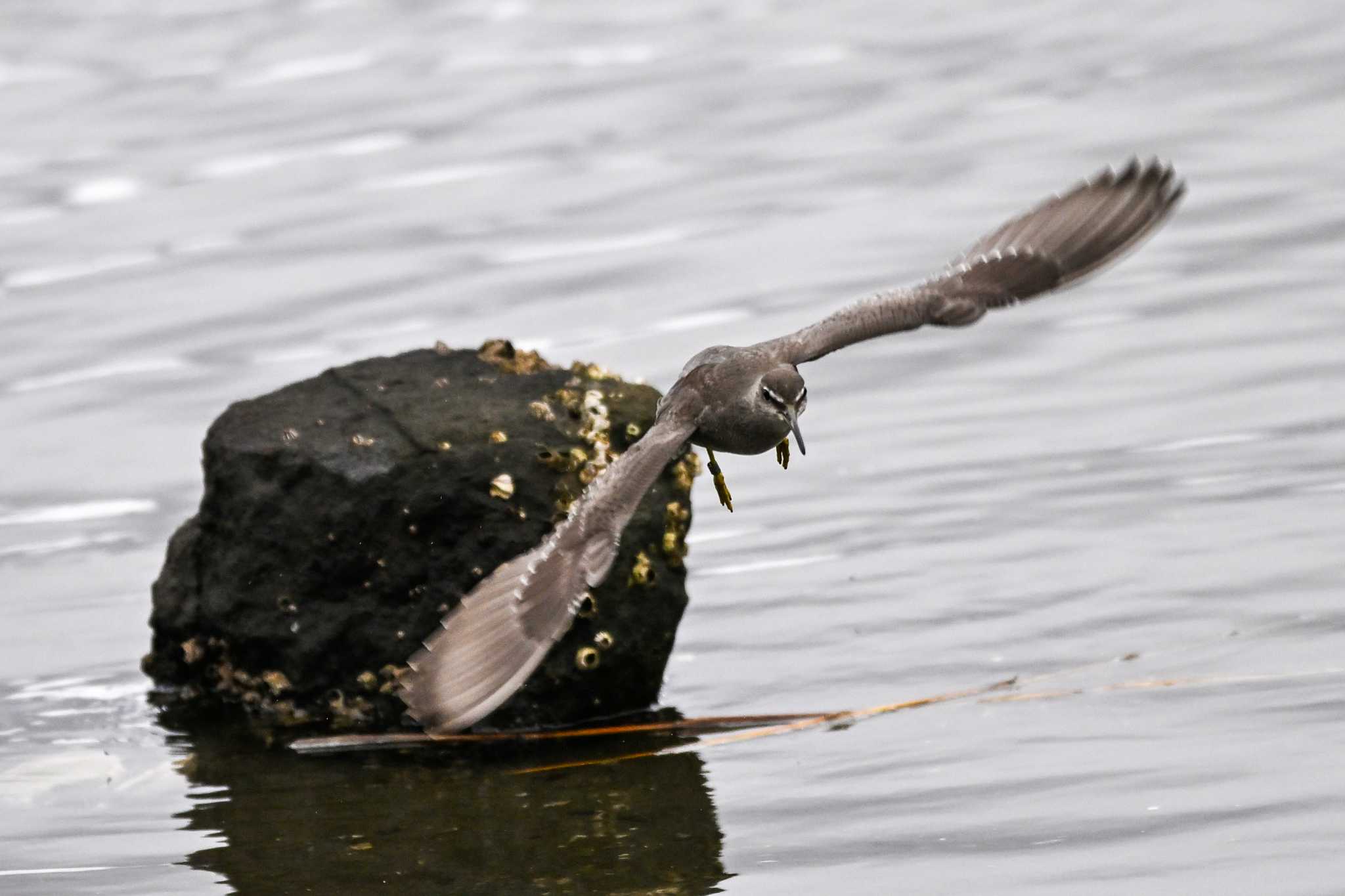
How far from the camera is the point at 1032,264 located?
9461 mm

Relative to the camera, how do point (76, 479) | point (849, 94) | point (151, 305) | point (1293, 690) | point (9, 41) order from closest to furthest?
point (1293, 690) → point (76, 479) → point (151, 305) → point (849, 94) → point (9, 41)

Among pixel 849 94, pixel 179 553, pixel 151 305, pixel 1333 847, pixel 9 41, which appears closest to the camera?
pixel 1333 847

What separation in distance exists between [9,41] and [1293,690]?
1779cm

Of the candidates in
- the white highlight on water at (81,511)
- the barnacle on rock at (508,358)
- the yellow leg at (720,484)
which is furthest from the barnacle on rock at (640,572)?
the white highlight on water at (81,511)

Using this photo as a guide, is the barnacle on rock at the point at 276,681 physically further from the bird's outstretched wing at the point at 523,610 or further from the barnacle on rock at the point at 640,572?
the bird's outstretched wing at the point at 523,610

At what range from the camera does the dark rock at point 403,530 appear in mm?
8922

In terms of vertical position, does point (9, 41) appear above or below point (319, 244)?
above

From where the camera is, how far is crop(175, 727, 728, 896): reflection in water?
24.9 feet

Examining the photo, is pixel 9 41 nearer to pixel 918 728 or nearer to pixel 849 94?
pixel 849 94

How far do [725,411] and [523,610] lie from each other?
68.8 inches

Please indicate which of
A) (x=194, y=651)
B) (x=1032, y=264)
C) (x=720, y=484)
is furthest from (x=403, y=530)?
(x=1032, y=264)

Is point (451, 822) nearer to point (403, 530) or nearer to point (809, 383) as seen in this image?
point (403, 530)

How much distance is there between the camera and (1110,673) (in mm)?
9195

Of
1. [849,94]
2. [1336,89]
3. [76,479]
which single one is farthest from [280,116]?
[1336,89]
